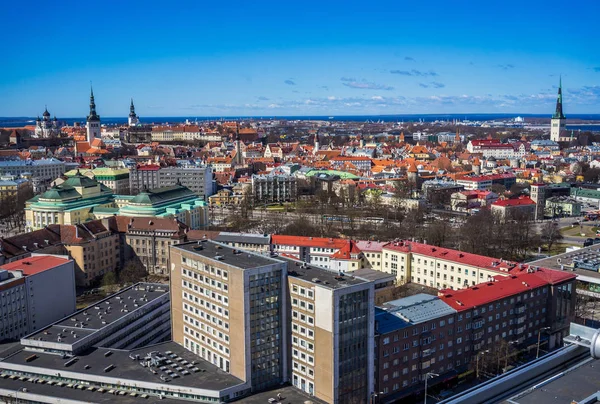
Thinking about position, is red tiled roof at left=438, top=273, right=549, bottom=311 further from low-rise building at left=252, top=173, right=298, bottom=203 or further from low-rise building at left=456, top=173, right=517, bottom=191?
low-rise building at left=456, top=173, right=517, bottom=191

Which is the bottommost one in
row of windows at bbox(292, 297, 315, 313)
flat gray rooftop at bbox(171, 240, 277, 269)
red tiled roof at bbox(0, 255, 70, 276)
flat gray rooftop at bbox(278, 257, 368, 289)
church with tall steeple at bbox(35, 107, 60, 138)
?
red tiled roof at bbox(0, 255, 70, 276)

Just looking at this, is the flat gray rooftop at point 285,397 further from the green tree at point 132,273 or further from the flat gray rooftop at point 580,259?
the green tree at point 132,273

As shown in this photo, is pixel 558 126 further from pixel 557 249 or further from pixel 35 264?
pixel 35 264

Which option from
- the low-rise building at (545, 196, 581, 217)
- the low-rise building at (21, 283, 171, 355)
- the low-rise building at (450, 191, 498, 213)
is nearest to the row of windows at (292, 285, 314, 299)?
the low-rise building at (21, 283, 171, 355)

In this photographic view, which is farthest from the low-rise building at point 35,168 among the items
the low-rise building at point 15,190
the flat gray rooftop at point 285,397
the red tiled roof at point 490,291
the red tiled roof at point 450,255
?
the flat gray rooftop at point 285,397

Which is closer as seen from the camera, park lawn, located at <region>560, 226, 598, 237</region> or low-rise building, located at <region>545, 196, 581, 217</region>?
park lawn, located at <region>560, 226, 598, 237</region>

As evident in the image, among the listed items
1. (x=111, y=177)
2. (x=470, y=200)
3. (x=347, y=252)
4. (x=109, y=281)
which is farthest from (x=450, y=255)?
(x=111, y=177)
